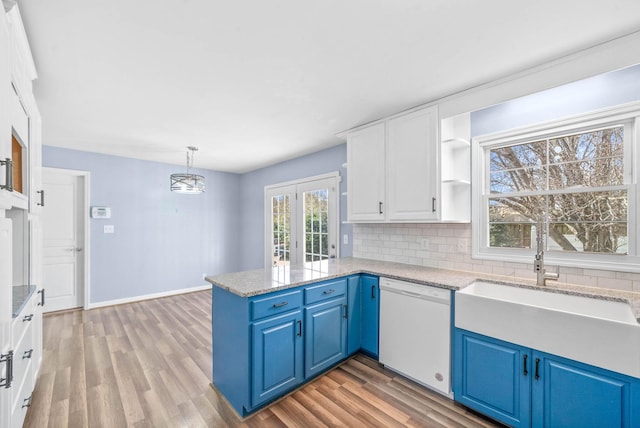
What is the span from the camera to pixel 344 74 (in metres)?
2.08

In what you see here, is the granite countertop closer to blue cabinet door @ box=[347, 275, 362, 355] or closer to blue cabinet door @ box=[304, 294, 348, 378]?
blue cabinet door @ box=[347, 275, 362, 355]

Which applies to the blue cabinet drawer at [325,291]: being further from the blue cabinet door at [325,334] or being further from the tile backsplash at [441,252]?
the tile backsplash at [441,252]

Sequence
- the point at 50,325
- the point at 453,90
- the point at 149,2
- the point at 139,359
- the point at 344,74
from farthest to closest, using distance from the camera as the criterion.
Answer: the point at 50,325 → the point at 139,359 → the point at 453,90 → the point at 344,74 → the point at 149,2

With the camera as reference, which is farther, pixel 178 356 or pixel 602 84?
pixel 178 356

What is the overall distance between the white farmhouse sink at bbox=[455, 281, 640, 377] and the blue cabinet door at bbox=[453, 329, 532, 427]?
8 cm

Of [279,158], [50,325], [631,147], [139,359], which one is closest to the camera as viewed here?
[631,147]

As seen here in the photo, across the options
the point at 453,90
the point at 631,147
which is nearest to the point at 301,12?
the point at 453,90

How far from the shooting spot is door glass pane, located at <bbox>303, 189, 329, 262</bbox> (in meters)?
4.14

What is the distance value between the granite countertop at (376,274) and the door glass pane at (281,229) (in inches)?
77.2

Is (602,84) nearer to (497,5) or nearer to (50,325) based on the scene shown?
(497,5)

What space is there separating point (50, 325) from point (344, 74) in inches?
183

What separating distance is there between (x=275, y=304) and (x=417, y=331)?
1174mm

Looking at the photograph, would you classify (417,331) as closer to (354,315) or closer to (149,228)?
(354,315)

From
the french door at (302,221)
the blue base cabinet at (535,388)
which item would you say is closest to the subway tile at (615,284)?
the blue base cabinet at (535,388)
